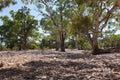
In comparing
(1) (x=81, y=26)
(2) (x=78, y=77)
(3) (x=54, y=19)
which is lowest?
(2) (x=78, y=77)

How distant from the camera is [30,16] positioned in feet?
107

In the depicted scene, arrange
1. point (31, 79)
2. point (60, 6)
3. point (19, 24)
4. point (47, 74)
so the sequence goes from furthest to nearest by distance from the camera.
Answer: point (19, 24), point (60, 6), point (47, 74), point (31, 79)

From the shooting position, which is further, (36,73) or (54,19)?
(54,19)

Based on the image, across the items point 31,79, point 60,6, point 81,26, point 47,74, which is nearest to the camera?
point 31,79

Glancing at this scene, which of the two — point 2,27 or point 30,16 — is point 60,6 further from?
point 2,27

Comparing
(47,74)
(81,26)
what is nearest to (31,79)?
(47,74)

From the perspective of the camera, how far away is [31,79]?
538cm

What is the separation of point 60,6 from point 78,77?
1720 centimetres

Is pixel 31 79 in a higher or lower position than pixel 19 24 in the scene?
lower

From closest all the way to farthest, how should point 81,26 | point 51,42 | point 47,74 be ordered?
point 47,74 < point 81,26 < point 51,42

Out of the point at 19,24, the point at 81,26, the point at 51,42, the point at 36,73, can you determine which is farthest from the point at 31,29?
the point at 36,73

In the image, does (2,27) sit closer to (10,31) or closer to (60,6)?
(10,31)

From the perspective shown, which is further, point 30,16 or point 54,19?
point 30,16

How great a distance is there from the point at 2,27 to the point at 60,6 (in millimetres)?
13568
